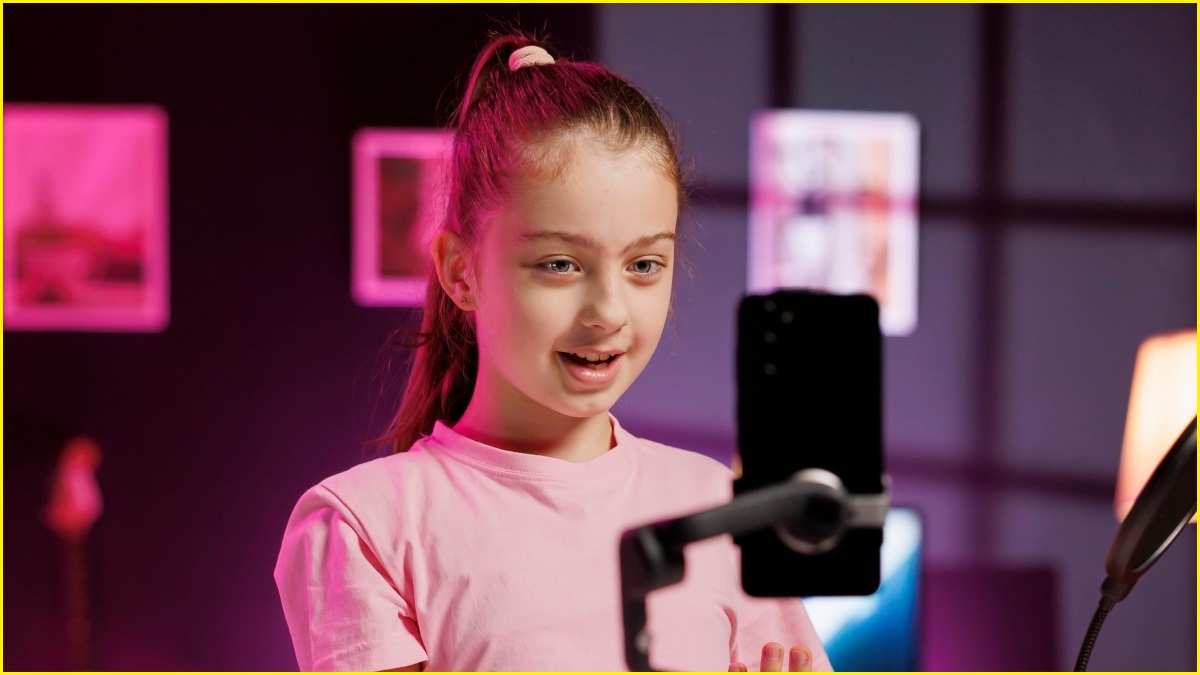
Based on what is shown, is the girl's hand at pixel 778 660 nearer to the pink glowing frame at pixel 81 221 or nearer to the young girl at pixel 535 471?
the young girl at pixel 535 471

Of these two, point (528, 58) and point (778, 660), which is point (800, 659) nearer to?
point (778, 660)

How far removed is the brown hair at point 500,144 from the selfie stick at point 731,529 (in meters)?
0.50

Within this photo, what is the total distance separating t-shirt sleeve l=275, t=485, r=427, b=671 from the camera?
2.68ft

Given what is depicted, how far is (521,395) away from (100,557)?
1938mm

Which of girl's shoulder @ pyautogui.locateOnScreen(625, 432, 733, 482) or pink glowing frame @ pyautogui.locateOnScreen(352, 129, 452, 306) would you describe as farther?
pink glowing frame @ pyautogui.locateOnScreen(352, 129, 452, 306)

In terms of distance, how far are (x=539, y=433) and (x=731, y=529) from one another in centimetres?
56

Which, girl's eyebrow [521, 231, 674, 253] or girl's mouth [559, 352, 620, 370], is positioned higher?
girl's eyebrow [521, 231, 674, 253]

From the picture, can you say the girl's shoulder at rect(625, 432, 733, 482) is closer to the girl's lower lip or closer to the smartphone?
the girl's lower lip

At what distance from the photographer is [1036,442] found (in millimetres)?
2793

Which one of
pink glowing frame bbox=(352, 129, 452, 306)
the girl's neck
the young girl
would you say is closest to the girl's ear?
the young girl

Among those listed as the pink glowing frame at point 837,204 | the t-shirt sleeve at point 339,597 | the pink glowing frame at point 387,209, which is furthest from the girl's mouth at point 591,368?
the pink glowing frame at point 837,204

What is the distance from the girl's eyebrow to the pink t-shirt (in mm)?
206

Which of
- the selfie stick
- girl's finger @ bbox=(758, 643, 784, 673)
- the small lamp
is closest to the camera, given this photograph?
the selfie stick

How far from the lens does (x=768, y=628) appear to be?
97 centimetres
